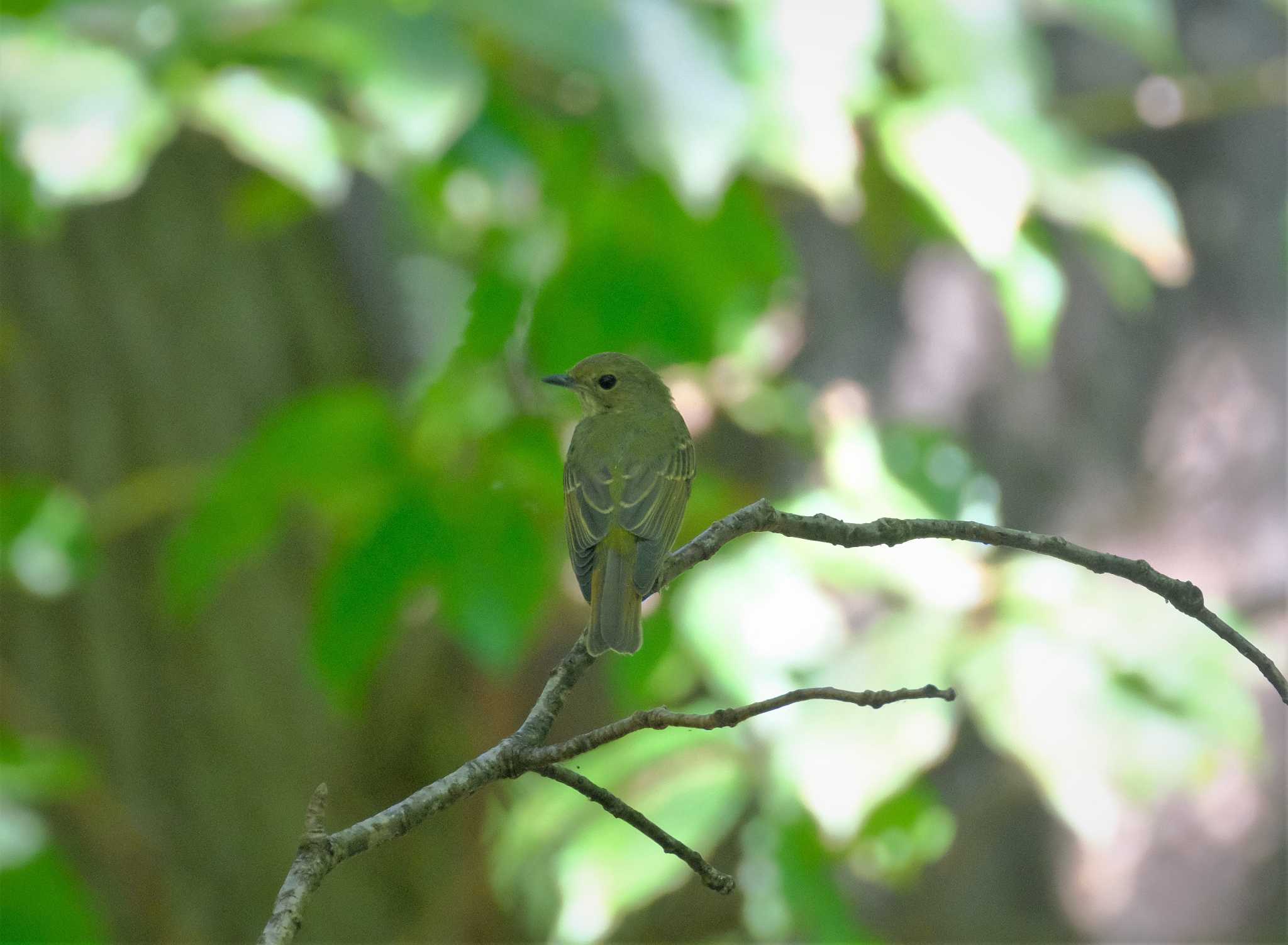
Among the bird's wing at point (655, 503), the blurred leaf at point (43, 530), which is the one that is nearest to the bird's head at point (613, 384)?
the bird's wing at point (655, 503)

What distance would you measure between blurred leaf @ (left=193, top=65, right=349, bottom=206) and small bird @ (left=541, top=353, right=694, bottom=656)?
756mm

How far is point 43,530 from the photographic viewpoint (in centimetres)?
413

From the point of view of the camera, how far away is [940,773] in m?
4.95

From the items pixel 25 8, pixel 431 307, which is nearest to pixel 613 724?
pixel 25 8

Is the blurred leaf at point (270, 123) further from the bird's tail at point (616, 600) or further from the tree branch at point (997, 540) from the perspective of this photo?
the tree branch at point (997, 540)

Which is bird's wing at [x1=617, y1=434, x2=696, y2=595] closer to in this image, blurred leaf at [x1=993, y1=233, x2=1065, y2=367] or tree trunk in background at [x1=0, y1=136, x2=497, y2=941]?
blurred leaf at [x1=993, y1=233, x2=1065, y2=367]

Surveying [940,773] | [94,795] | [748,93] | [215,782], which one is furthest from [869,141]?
[215,782]

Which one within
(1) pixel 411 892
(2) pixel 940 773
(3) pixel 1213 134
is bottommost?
(1) pixel 411 892

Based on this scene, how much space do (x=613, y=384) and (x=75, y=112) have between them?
1547 millimetres

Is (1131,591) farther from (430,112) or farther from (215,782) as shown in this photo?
(215,782)

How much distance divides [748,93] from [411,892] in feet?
12.2

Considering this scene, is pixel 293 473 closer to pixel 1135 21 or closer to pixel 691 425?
pixel 691 425

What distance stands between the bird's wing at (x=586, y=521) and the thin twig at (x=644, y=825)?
5.15 ft

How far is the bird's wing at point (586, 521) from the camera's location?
9.60 ft
